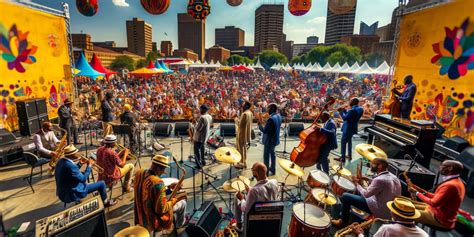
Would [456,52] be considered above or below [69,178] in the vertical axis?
above

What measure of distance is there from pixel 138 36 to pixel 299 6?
403 ft

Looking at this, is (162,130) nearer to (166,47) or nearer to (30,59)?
(30,59)

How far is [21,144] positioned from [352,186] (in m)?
8.94

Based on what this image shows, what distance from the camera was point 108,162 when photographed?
14.6 feet

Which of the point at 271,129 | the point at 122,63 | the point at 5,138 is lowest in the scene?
the point at 5,138

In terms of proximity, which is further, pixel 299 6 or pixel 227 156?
pixel 299 6

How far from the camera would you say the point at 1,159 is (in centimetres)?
631

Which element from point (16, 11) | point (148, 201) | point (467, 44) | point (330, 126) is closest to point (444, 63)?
point (467, 44)

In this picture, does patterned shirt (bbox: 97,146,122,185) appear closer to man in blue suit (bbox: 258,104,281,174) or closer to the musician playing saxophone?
the musician playing saxophone

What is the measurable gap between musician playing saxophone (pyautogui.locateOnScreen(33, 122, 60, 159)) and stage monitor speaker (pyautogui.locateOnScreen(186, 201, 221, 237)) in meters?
4.25

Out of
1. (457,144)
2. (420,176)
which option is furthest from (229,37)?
(420,176)

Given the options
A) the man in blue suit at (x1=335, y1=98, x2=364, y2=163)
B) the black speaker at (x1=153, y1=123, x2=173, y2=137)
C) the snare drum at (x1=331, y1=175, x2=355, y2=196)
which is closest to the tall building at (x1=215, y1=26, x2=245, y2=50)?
the black speaker at (x1=153, y1=123, x2=173, y2=137)

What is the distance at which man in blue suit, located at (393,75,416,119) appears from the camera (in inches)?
259

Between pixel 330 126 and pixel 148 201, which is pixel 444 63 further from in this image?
pixel 148 201
